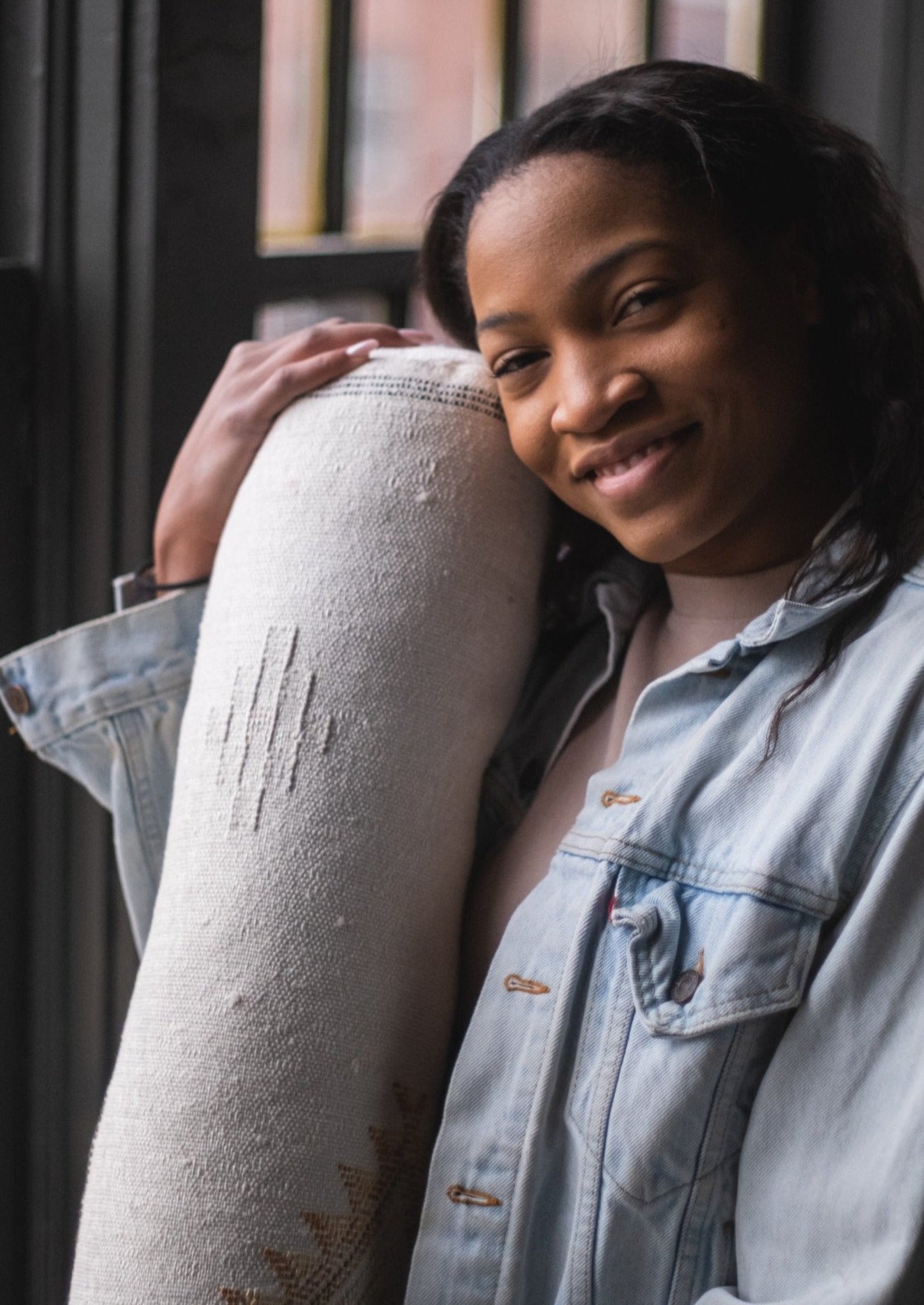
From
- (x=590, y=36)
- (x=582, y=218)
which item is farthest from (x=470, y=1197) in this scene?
(x=590, y=36)

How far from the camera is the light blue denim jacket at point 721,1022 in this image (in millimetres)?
809

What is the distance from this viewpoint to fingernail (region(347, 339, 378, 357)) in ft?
3.53

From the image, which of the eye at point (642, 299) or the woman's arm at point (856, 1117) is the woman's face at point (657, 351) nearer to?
the eye at point (642, 299)

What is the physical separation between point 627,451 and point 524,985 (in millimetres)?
374

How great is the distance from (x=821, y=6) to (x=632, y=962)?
199 centimetres

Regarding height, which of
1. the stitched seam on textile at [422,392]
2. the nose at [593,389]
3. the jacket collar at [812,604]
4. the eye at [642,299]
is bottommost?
the jacket collar at [812,604]

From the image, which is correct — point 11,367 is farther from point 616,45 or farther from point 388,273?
point 616,45

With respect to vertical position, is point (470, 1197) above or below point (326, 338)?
below

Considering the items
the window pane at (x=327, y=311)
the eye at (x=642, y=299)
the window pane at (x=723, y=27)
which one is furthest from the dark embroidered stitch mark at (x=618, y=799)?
the window pane at (x=723, y=27)

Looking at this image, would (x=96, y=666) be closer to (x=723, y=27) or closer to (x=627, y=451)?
(x=627, y=451)

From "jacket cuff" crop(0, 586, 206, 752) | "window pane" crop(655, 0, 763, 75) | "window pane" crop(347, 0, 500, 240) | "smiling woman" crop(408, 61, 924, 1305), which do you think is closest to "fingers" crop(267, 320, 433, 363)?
"smiling woman" crop(408, 61, 924, 1305)

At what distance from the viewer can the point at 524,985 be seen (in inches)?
37.4

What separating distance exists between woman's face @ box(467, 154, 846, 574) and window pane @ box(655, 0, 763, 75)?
4.74ft

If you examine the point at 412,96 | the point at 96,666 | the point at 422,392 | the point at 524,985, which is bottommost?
the point at 524,985
